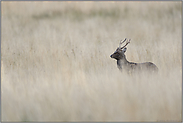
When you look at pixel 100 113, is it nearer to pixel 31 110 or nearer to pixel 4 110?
pixel 31 110

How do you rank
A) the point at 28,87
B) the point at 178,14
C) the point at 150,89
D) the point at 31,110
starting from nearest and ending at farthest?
the point at 31,110 < the point at 150,89 < the point at 28,87 < the point at 178,14

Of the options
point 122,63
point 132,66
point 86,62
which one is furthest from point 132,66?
point 86,62

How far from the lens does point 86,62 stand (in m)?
5.29

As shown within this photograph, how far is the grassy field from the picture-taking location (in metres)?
2.69

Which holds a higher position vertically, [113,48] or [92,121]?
[113,48]

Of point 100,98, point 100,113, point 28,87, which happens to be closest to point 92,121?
point 100,113

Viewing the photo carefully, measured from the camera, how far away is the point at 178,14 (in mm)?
10469

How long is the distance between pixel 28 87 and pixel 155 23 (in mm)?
7920

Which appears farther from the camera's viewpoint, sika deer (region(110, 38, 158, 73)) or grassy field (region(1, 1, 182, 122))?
sika deer (region(110, 38, 158, 73))

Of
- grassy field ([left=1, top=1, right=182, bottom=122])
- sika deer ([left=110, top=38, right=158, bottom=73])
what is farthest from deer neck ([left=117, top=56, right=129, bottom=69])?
grassy field ([left=1, top=1, right=182, bottom=122])

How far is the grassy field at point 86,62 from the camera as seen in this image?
8.81 ft

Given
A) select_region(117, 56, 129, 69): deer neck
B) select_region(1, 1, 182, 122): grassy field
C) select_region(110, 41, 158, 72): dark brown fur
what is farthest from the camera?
select_region(117, 56, 129, 69): deer neck

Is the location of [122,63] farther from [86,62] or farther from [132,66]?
[86,62]

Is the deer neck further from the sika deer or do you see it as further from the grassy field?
the grassy field
